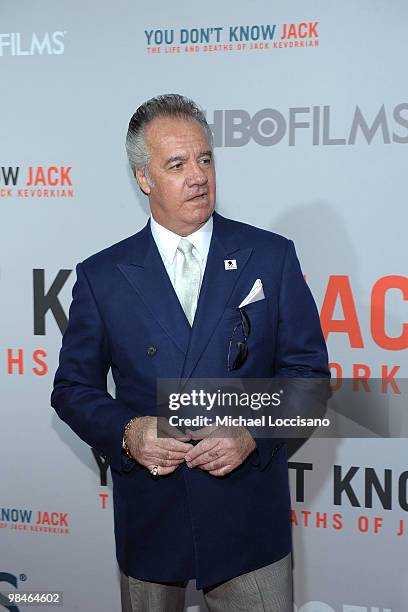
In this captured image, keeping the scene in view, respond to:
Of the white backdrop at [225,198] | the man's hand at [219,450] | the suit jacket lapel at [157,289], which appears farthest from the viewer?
the white backdrop at [225,198]

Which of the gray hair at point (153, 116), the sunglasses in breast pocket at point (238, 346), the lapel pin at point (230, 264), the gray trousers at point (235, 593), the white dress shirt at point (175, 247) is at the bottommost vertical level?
the gray trousers at point (235, 593)

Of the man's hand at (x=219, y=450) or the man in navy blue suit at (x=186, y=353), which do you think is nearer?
the man's hand at (x=219, y=450)

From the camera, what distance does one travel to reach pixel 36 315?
2.56 m

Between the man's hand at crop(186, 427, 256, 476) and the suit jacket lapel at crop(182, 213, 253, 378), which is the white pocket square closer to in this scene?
the suit jacket lapel at crop(182, 213, 253, 378)

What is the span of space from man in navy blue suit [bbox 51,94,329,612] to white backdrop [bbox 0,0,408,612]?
0.62 meters

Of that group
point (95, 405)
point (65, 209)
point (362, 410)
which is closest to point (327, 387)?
point (95, 405)

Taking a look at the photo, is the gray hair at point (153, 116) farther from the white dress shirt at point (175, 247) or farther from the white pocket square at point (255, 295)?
the white pocket square at point (255, 295)

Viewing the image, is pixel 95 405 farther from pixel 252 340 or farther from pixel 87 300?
pixel 252 340

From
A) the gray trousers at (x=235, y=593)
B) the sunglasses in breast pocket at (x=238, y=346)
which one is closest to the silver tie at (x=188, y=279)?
the sunglasses in breast pocket at (x=238, y=346)

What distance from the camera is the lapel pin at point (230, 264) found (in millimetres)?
1686

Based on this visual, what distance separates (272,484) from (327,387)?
0.25m

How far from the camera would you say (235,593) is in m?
1.70

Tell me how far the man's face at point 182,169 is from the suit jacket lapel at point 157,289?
0.11m

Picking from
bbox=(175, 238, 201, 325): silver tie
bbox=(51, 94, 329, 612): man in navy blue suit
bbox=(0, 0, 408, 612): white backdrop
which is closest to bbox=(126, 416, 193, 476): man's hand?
bbox=(51, 94, 329, 612): man in navy blue suit
